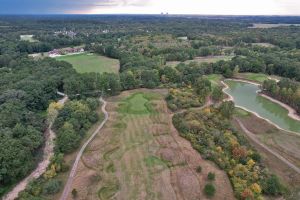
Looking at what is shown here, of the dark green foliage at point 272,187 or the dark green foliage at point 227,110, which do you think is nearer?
the dark green foliage at point 272,187

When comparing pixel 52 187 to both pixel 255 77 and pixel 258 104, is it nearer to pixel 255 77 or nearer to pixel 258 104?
pixel 258 104

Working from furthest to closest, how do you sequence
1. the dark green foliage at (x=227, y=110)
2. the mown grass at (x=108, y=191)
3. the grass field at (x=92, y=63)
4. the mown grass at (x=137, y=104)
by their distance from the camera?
the grass field at (x=92, y=63), the mown grass at (x=137, y=104), the dark green foliage at (x=227, y=110), the mown grass at (x=108, y=191)

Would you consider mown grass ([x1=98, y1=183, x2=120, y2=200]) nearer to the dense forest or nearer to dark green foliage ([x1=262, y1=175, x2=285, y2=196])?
the dense forest

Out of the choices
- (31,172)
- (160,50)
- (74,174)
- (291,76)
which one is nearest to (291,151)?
(74,174)

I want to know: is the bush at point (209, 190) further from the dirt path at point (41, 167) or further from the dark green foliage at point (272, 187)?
the dirt path at point (41, 167)

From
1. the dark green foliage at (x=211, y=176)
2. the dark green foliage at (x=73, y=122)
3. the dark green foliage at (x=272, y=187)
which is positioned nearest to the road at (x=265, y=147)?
the dark green foliage at (x=272, y=187)

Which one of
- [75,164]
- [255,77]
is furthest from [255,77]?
[75,164]
